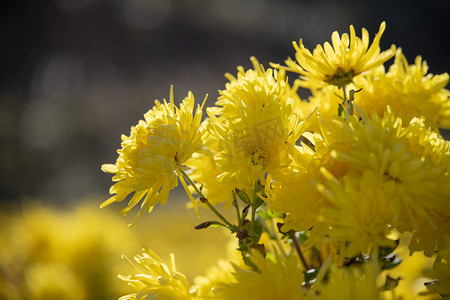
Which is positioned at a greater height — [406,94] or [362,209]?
[406,94]

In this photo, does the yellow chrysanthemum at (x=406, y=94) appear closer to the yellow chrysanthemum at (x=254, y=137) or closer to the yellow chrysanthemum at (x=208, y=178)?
the yellow chrysanthemum at (x=254, y=137)

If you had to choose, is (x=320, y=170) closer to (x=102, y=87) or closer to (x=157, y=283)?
(x=157, y=283)

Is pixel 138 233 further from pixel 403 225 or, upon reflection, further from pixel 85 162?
pixel 85 162

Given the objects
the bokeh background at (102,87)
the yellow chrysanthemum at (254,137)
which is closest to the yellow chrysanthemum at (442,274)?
the yellow chrysanthemum at (254,137)

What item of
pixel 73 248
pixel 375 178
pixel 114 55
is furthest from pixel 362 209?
pixel 114 55

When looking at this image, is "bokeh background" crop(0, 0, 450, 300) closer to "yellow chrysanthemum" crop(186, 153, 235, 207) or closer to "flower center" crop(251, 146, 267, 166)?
"yellow chrysanthemum" crop(186, 153, 235, 207)
